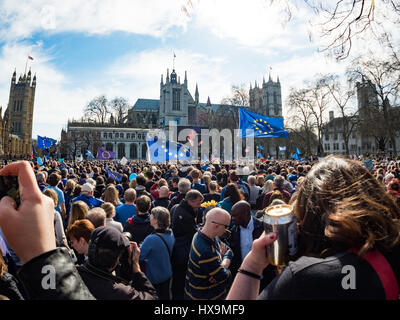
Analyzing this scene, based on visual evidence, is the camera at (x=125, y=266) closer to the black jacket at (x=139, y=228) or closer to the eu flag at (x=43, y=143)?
the black jacket at (x=139, y=228)

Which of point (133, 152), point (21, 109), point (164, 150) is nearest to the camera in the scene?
point (164, 150)

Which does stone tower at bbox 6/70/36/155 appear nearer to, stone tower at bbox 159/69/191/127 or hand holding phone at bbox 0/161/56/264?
stone tower at bbox 159/69/191/127

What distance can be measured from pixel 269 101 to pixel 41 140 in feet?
302

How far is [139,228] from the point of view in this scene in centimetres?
439

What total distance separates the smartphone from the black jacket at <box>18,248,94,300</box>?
0.23m

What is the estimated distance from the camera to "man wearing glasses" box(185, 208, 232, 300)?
2.90m

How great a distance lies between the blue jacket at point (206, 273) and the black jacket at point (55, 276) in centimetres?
203

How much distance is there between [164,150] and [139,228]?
42.2 ft

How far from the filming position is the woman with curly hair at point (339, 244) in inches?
41.6

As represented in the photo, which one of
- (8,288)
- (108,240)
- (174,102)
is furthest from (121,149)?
(8,288)

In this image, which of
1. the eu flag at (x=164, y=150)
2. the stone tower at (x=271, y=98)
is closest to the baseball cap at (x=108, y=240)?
the eu flag at (x=164, y=150)

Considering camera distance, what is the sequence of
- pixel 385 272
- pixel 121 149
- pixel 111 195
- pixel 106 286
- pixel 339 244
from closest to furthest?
pixel 385 272 < pixel 339 244 < pixel 106 286 < pixel 111 195 < pixel 121 149

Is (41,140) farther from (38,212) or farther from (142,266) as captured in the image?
(38,212)

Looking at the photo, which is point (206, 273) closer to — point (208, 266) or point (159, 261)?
point (208, 266)
